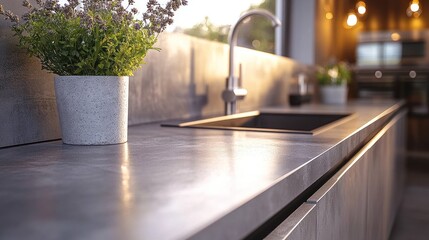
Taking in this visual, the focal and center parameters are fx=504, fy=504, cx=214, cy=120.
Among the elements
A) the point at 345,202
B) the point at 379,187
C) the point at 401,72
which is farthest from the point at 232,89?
the point at 401,72

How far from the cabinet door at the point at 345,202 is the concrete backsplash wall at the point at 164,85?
2.01 ft

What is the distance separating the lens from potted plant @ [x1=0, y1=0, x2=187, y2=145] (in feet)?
3.18

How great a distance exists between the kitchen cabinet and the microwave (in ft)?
12.0

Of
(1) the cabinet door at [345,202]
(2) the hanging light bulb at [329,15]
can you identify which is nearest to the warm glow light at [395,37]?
(2) the hanging light bulb at [329,15]

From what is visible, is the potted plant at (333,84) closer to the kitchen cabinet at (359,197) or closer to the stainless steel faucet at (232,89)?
the kitchen cabinet at (359,197)

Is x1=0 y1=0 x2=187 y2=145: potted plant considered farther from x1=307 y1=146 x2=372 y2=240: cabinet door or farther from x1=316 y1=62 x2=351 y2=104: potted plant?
x1=316 y1=62 x2=351 y2=104: potted plant

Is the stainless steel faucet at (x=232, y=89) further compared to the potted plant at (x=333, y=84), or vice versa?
the potted plant at (x=333, y=84)

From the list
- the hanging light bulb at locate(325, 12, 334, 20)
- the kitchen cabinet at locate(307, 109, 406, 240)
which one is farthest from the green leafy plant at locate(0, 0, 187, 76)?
the hanging light bulb at locate(325, 12, 334, 20)

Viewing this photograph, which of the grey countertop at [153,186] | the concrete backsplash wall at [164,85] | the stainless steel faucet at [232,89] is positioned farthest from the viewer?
the stainless steel faucet at [232,89]

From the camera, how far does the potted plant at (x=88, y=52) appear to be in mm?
A: 971

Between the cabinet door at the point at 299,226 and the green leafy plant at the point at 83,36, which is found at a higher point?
the green leafy plant at the point at 83,36

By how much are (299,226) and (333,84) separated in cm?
300

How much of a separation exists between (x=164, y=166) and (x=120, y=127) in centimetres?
31

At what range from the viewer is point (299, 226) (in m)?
0.73
